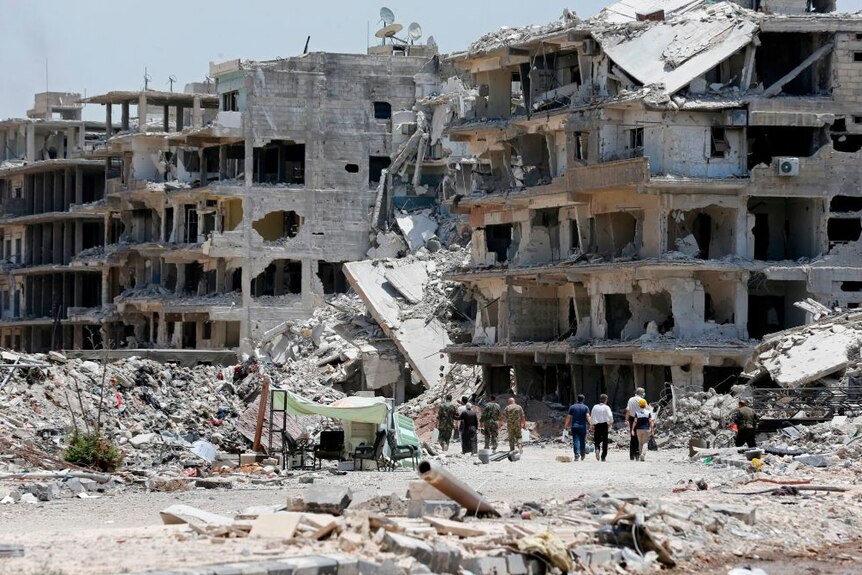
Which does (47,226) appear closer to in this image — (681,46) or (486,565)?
(681,46)

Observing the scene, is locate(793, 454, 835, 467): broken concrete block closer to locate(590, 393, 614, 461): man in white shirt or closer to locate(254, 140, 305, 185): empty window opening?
locate(590, 393, 614, 461): man in white shirt

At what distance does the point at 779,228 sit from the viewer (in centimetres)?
5684

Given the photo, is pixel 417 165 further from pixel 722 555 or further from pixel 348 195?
pixel 722 555

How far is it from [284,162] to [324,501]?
5085 centimetres

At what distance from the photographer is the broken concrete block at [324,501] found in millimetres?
25812

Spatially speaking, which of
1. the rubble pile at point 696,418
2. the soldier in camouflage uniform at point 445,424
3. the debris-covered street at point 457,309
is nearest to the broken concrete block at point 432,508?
the debris-covered street at point 457,309

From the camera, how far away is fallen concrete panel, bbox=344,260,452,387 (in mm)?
65625

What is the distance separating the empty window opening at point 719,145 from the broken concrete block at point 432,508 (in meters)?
30.3

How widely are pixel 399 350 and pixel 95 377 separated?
18393 mm

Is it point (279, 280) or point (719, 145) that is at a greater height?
point (719, 145)

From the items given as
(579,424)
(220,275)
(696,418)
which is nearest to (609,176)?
(696,418)

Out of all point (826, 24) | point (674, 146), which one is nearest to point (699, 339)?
point (674, 146)

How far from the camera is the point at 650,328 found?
Answer: 177ft

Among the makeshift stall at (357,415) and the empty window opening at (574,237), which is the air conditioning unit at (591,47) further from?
the makeshift stall at (357,415)
